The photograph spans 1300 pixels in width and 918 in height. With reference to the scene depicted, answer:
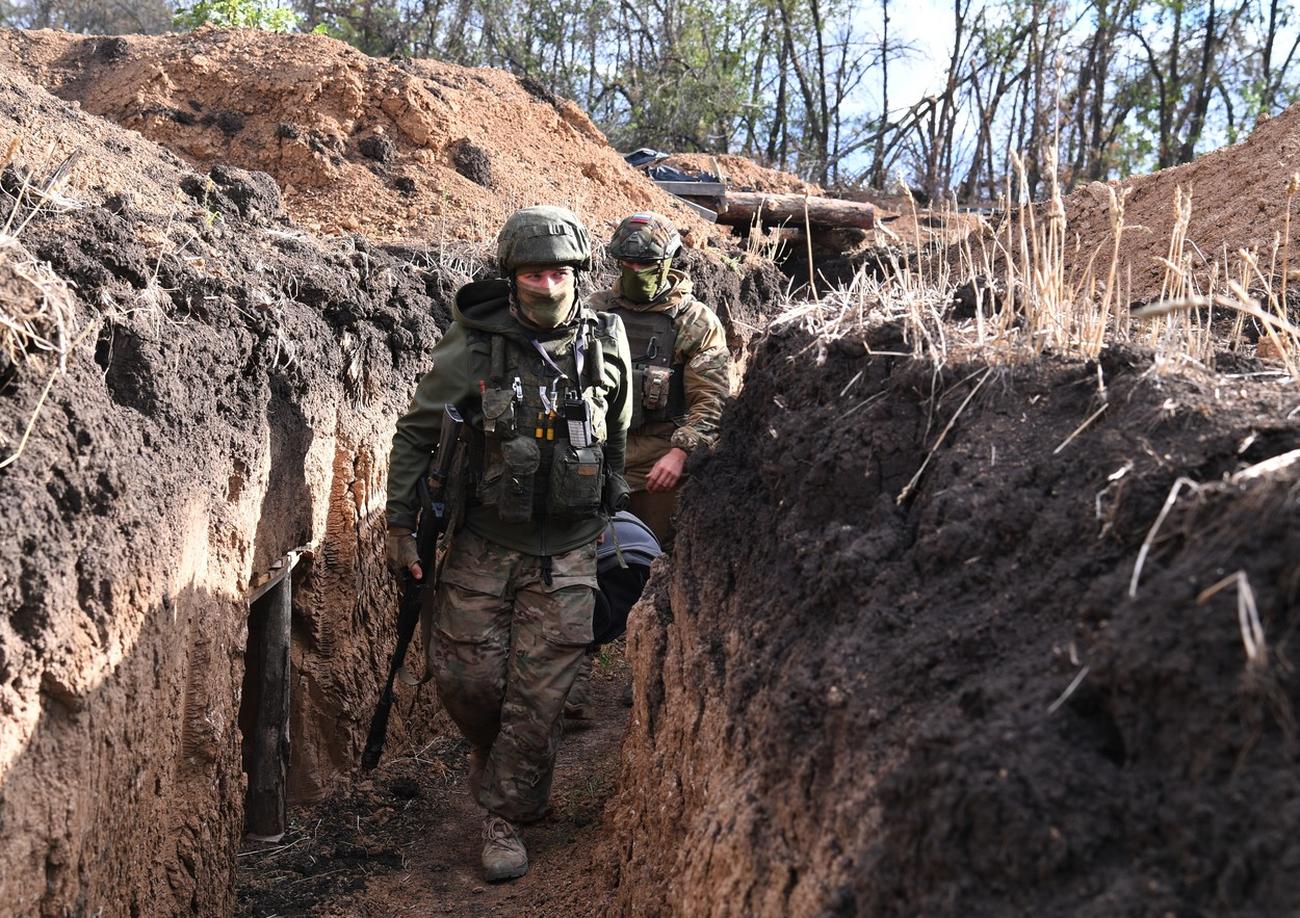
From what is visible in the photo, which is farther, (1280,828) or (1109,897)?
(1109,897)

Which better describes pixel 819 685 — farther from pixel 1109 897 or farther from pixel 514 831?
pixel 514 831

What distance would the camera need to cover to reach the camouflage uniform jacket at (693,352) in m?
6.50

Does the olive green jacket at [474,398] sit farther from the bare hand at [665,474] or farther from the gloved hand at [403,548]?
the bare hand at [665,474]

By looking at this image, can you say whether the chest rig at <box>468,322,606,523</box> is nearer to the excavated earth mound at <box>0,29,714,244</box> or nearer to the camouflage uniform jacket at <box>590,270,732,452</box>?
the camouflage uniform jacket at <box>590,270,732,452</box>

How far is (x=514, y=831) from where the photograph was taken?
16.9 ft

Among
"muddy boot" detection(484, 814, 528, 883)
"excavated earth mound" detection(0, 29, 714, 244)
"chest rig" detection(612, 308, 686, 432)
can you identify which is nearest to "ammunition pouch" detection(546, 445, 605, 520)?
"muddy boot" detection(484, 814, 528, 883)

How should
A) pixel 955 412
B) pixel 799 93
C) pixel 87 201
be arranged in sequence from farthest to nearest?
1. pixel 799 93
2. pixel 87 201
3. pixel 955 412

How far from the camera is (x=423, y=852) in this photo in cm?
539

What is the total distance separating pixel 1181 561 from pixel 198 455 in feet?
10.7

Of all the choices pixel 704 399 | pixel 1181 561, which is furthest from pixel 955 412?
pixel 704 399

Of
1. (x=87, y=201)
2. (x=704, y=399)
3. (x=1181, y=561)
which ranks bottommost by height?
(x=1181, y=561)

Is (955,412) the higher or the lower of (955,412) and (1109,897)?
the higher

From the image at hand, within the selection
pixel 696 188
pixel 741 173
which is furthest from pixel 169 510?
pixel 741 173

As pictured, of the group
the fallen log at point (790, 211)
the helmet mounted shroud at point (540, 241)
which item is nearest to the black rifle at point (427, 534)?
the helmet mounted shroud at point (540, 241)
